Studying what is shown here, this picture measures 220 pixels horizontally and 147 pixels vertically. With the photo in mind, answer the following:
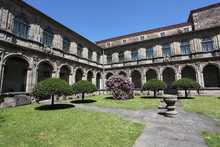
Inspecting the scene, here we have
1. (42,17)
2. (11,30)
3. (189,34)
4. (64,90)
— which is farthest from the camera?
(189,34)

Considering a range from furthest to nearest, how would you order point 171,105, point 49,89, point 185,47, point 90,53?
point 90,53, point 185,47, point 49,89, point 171,105

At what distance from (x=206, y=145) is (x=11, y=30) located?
50.3ft

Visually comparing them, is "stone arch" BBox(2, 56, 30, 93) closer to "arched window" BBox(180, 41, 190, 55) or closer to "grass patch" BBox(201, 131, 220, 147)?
"grass patch" BBox(201, 131, 220, 147)

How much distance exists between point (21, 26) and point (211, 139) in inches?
634

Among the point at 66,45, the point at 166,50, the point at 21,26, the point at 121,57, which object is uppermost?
the point at 21,26

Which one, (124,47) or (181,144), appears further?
(124,47)

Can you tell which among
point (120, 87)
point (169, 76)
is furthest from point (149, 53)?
point (120, 87)

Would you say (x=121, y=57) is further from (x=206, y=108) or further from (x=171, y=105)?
(x=171, y=105)

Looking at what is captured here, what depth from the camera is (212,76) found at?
Result: 16.8m

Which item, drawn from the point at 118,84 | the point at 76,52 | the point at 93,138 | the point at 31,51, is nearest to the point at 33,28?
the point at 31,51

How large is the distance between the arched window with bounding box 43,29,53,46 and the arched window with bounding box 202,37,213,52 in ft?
72.8

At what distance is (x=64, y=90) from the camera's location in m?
7.95

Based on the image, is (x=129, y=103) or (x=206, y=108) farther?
(x=129, y=103)

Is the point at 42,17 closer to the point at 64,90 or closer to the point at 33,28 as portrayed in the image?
the point at 33,28
